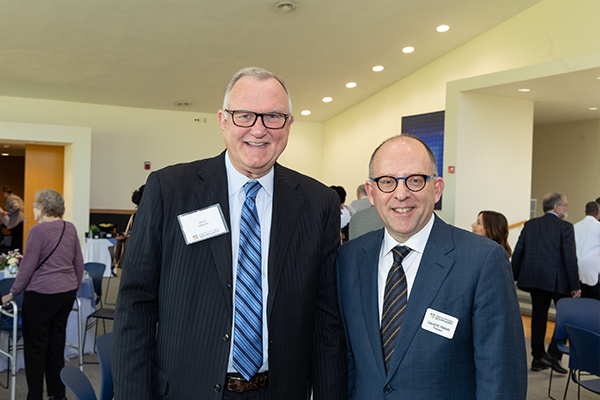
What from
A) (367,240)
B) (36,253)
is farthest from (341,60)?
(367,240)

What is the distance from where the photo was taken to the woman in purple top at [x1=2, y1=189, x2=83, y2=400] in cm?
350

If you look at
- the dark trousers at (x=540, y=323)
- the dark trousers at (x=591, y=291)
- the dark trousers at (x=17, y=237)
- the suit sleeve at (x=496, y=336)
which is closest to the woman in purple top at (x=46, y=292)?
the suit sleeve at (x=496, y=336)

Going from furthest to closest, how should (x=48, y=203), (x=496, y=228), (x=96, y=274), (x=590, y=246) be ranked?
(x=590, y=246), (x=96, y=274), (x=496, y=228), (x=48, y=203)

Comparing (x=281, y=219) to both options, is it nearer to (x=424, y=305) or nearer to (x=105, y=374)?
(x=424, y=305)

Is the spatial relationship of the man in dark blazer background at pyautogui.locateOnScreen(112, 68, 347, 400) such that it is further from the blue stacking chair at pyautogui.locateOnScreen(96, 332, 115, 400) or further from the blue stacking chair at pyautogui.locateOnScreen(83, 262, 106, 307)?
the blue stacking chair at pyautogui.locateOnScreen(83, 262, 106, 307)

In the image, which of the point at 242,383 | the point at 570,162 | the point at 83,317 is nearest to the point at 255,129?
the point at 242,383

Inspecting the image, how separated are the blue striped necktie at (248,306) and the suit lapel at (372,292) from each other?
1.15ft

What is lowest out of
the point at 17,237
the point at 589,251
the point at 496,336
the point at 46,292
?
the point at 17,237

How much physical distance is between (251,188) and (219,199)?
11 centimetres

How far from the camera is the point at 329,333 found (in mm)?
1578

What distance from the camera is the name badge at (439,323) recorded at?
1364mm

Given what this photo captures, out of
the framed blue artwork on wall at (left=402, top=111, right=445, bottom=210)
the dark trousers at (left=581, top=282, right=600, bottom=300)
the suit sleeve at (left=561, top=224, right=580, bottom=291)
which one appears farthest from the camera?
the framed blue artwork on wall at (left=402, top=111, right=445, bottom=210)

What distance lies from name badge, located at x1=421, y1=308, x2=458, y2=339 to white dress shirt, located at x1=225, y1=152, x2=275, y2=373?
0.49m

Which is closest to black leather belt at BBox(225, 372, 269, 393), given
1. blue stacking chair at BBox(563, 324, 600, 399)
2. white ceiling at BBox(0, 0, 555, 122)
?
blue stacking chair at BBox(563, 324, 600, 399)
